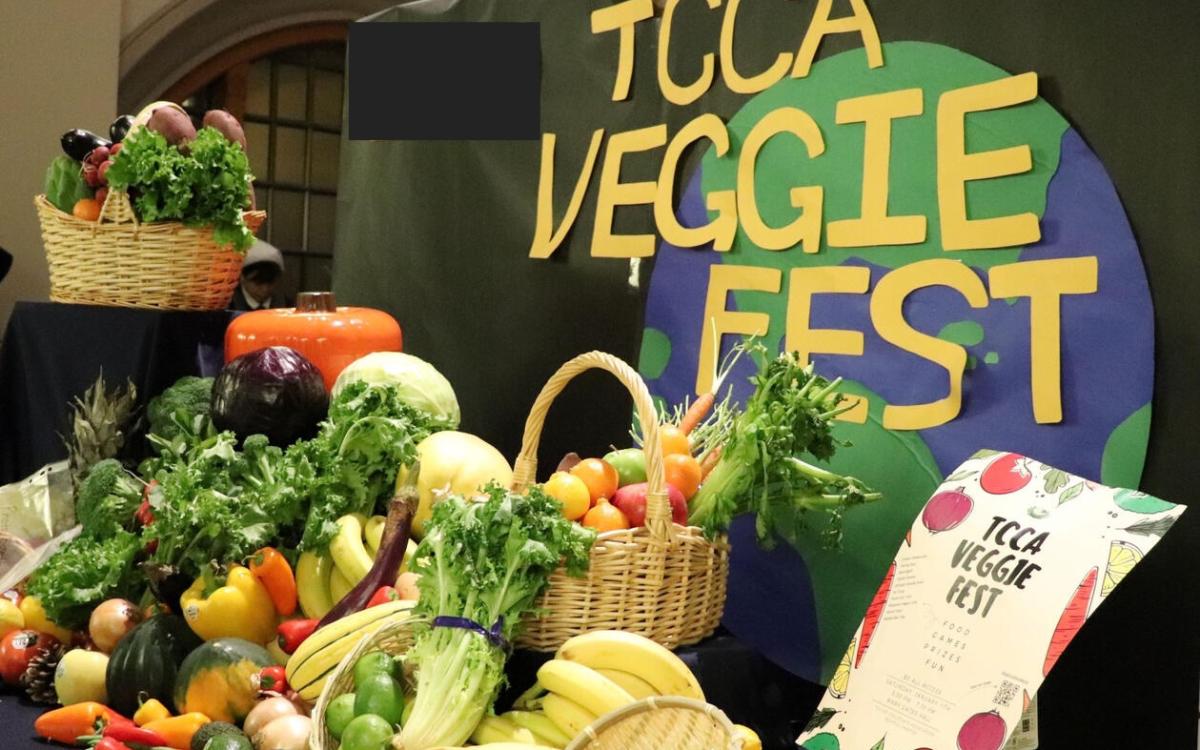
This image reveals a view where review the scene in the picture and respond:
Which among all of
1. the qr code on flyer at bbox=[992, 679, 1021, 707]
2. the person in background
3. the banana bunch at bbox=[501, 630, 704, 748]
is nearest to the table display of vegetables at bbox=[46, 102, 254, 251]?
the banana bunch at bbox=[501, 630, 704, 748]

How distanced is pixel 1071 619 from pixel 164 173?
7.75 feet

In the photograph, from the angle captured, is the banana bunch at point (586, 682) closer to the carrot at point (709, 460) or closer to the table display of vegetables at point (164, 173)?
the carrot at point (709, 460)

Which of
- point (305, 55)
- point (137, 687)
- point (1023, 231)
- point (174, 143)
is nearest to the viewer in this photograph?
point (1023, 231)

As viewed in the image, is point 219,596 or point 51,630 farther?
point 51,630

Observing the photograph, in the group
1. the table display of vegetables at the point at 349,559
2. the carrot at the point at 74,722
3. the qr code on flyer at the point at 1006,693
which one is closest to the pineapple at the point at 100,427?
the table display of vegetables at the point at 349,559

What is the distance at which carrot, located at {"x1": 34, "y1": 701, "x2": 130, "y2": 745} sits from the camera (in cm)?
236

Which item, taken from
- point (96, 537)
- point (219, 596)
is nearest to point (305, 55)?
point (96, 537)

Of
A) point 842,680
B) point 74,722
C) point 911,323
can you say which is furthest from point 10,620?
point 911,323

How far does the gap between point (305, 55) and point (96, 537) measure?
5.25 meters

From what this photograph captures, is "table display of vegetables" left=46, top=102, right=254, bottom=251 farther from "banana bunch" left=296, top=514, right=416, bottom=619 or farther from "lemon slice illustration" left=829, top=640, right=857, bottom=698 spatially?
"lemon slice illustration" left=829, top=640, right=857, bottom=698

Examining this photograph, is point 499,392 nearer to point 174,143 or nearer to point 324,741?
point 174,143

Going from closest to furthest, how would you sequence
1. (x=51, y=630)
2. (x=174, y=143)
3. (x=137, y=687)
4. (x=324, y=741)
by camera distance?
(x=324, y=741) < (x=137, y=687) < (x=51, y=630) < (x=174, y=143)

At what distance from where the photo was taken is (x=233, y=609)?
2.50 m

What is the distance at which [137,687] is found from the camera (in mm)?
2432
